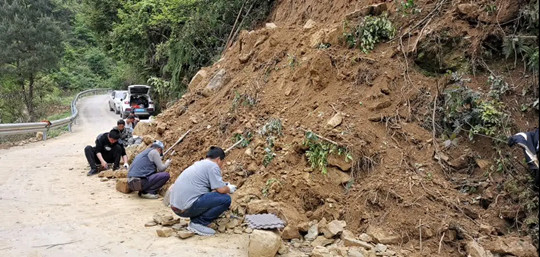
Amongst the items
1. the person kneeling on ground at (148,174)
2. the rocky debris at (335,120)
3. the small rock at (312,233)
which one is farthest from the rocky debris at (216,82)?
the small rock at (312,233)

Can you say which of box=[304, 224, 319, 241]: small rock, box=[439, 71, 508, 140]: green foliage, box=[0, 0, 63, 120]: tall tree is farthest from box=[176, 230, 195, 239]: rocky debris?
box=[0, 0, 63, 120]: tall tree

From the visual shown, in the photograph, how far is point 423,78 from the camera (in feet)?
21.1

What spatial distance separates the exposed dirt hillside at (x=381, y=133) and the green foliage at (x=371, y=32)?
0.49ft

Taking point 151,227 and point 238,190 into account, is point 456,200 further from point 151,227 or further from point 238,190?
point 151,227

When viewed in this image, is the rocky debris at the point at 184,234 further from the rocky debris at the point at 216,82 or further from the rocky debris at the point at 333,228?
the rocky debris at the point at 216,82

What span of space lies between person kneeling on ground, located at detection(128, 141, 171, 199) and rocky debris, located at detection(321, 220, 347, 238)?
3.30 metres

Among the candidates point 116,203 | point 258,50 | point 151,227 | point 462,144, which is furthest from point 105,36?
point 462,144

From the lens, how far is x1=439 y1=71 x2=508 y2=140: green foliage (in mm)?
5211

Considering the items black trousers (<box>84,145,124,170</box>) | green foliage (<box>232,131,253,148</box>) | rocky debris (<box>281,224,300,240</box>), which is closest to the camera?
rocky debris (<box>281,224,300,240</box>)

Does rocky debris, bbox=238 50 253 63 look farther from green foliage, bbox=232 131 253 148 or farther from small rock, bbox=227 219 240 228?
small rock, bbox=227 219 240 228

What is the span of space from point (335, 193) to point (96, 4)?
19.7 metres

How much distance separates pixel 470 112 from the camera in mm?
5457

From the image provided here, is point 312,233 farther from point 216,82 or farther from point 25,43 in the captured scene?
point 25,43

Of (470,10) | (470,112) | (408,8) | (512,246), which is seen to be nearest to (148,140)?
(408,8)
